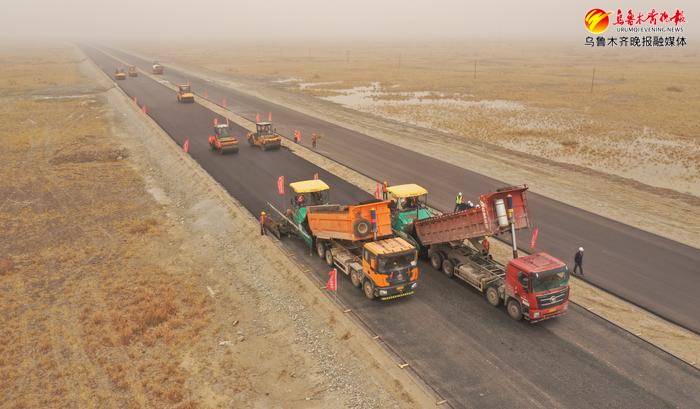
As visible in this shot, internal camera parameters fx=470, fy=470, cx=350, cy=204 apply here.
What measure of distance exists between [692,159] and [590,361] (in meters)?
32.4

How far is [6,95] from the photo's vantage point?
73.3 metres

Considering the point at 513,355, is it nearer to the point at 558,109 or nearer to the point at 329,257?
the point at 329,257

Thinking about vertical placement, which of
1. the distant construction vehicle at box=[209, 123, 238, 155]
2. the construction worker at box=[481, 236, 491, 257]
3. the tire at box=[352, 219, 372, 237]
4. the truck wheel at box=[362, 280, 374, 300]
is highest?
the distant construction vehicle at box=[209, 123, 238, 155]

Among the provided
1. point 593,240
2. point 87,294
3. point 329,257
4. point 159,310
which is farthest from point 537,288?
point 87,294

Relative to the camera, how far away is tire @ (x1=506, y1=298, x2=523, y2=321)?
655 inches

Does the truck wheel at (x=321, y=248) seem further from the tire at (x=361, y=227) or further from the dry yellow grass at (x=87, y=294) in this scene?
the dry yellow grass at (x=87, y=294)

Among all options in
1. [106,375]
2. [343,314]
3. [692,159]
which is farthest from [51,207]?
[692,159]

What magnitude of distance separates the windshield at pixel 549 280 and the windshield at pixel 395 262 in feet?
14.3

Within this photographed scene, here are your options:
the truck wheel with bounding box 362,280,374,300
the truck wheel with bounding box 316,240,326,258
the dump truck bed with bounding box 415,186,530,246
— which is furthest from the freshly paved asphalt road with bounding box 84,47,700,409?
the dump truck bed with bounding box 415,186,530,246

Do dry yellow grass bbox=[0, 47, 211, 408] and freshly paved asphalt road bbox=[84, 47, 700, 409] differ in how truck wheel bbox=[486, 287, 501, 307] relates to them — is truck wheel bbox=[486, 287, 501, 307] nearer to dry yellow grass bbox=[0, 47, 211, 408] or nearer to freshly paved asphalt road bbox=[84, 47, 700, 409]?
freshly paved asphalt road bbox=[84, 47, 700, 409]

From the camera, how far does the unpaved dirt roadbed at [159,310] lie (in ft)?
45.4

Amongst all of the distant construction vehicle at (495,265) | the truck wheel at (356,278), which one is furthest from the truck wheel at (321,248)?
the distant construction vehicle at (495,265)

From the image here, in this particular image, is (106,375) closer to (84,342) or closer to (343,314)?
(84,342)

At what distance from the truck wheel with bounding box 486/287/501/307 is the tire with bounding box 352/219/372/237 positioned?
5.20 meters
